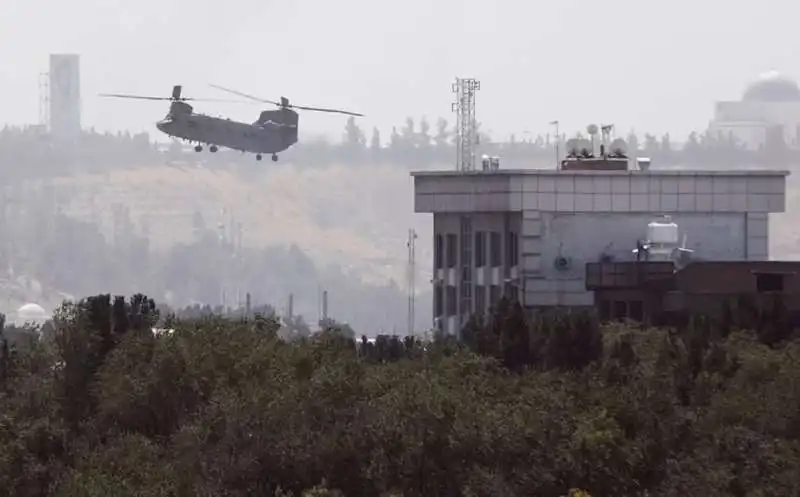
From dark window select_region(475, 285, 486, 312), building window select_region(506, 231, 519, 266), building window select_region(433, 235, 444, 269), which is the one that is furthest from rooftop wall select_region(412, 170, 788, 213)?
building window select_region(433, 235, 444, 269)

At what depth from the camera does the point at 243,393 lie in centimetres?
5422

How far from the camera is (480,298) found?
9862 centimetres

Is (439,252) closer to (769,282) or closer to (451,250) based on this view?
(451,250)

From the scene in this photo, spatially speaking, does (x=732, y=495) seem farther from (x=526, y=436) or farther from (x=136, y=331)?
(x=136, y=331)

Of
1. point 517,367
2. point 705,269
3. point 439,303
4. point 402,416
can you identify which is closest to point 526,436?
point 402,416

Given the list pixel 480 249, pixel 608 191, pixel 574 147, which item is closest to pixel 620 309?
pixel 608 191

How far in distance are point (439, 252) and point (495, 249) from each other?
647 centimetres

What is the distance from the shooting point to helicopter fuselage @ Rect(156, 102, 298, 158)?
154 m

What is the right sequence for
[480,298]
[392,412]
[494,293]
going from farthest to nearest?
[480,298] < [494,293] < [392,412]

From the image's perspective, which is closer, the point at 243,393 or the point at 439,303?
the point at 243,393

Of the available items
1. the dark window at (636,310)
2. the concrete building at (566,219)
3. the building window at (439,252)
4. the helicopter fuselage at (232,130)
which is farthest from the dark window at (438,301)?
the helicopter fuselage at (232,130)

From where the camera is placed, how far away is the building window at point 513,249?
94812mm

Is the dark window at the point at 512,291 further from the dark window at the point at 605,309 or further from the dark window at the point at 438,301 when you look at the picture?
the dark window at the point at 438,301

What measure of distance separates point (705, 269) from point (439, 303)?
21.6m
